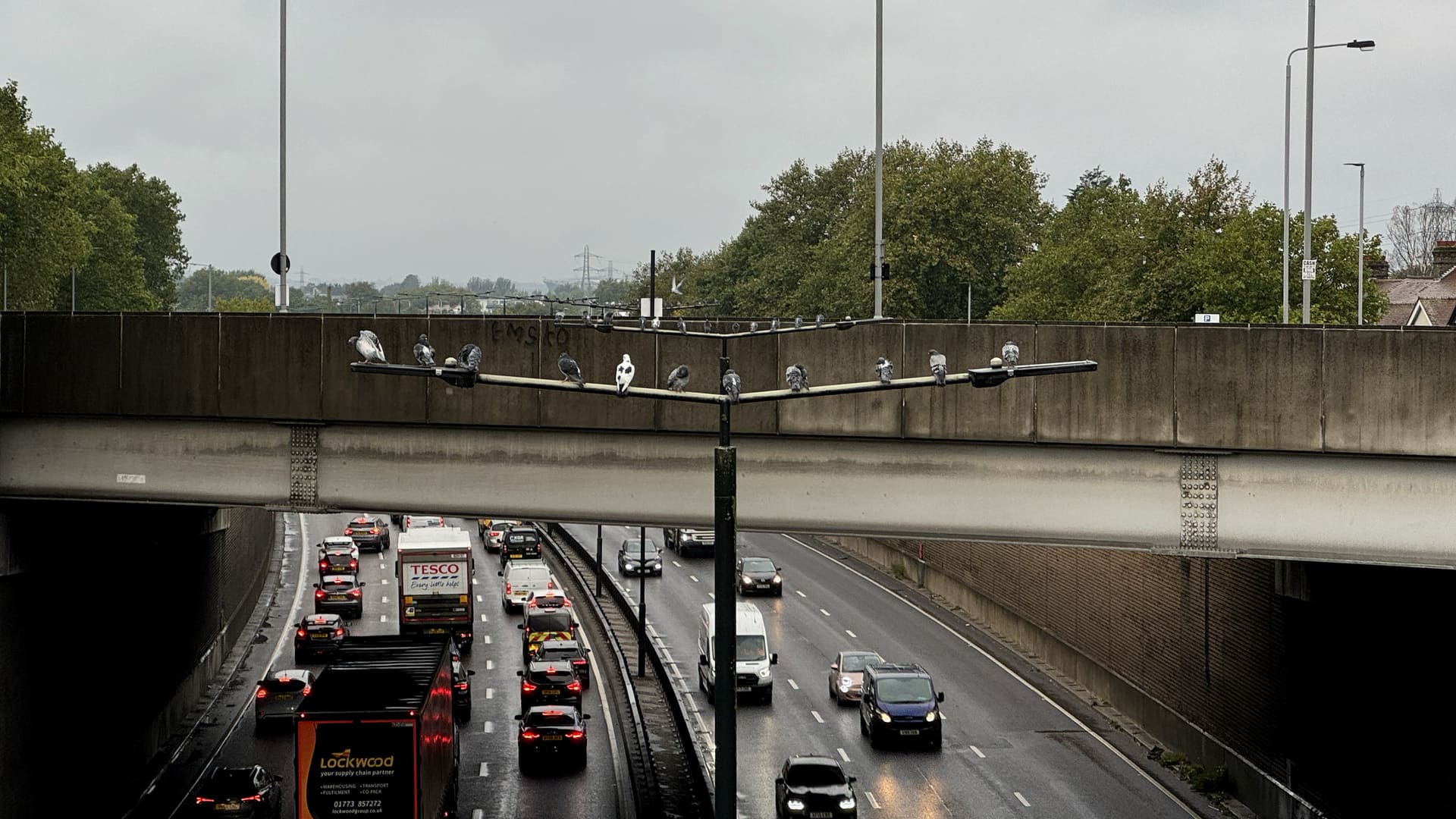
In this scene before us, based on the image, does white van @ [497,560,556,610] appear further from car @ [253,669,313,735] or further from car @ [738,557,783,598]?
car @ [253,669,313,735]

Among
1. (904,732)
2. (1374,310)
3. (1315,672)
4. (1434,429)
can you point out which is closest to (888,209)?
(1374,310)

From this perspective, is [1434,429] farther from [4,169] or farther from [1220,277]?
[4,169]

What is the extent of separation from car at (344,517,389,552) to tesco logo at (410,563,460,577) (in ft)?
105

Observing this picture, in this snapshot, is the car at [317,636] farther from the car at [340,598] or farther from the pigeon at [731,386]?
the pigeon at [731,386]

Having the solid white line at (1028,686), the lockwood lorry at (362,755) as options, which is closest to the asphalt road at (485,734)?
the lockwood lorry at (362,755)

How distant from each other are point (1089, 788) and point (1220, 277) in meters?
27.2

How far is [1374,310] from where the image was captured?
6350 centimetres

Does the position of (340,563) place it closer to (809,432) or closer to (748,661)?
(748,661)

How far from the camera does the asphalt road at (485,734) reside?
34094mm

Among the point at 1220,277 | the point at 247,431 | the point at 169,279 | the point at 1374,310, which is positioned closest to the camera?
the point at 247,431

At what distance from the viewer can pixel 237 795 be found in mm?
31094

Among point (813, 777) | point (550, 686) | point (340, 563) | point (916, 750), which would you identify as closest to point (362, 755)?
point (813, 777)

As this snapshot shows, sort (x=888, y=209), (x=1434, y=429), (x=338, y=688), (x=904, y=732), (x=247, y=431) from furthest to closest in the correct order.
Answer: (x=888, y=209) < (x=904, y=732) < (x=247, y=431) < (x=338, y=688) < (x=1434, y=429)

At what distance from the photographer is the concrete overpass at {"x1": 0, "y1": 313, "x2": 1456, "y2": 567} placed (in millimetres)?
22688
